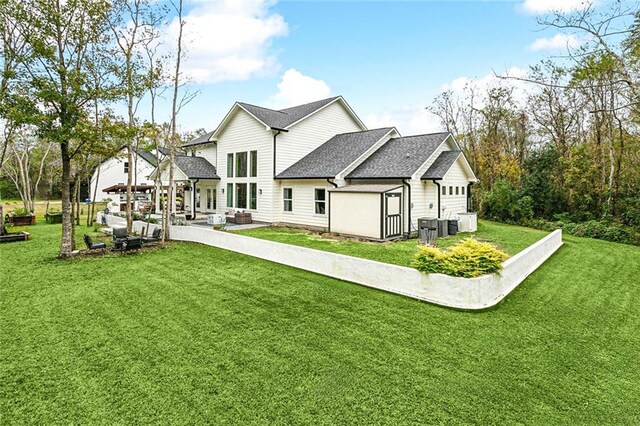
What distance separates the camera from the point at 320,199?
17.2 meters

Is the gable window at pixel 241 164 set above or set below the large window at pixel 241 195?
above

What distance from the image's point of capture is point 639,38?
8.70 m

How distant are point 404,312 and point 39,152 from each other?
5461 cm

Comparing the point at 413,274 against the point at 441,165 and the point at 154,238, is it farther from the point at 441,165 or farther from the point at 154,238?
the point at 154,238

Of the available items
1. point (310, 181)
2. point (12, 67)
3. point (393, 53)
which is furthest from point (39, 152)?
point (393, 53)

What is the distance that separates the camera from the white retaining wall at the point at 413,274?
720 cm

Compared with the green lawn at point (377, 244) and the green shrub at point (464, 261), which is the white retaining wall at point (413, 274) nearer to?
the green shrub at point (464, 261)

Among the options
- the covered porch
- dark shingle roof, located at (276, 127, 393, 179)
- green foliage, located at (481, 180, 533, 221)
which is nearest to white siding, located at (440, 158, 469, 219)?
dark shingle roof, located at (276, 127, 393, 179)

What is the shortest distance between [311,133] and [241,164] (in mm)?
4724

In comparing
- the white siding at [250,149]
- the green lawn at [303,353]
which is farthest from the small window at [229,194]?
the green lawn at [303,353]

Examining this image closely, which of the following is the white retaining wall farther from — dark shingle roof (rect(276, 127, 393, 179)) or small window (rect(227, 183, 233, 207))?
small window (rect(227, 183, 233, 207))

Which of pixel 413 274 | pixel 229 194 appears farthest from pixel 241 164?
pixel 413 274

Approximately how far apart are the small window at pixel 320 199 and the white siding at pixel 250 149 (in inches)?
114

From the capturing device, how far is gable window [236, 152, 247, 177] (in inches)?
794
